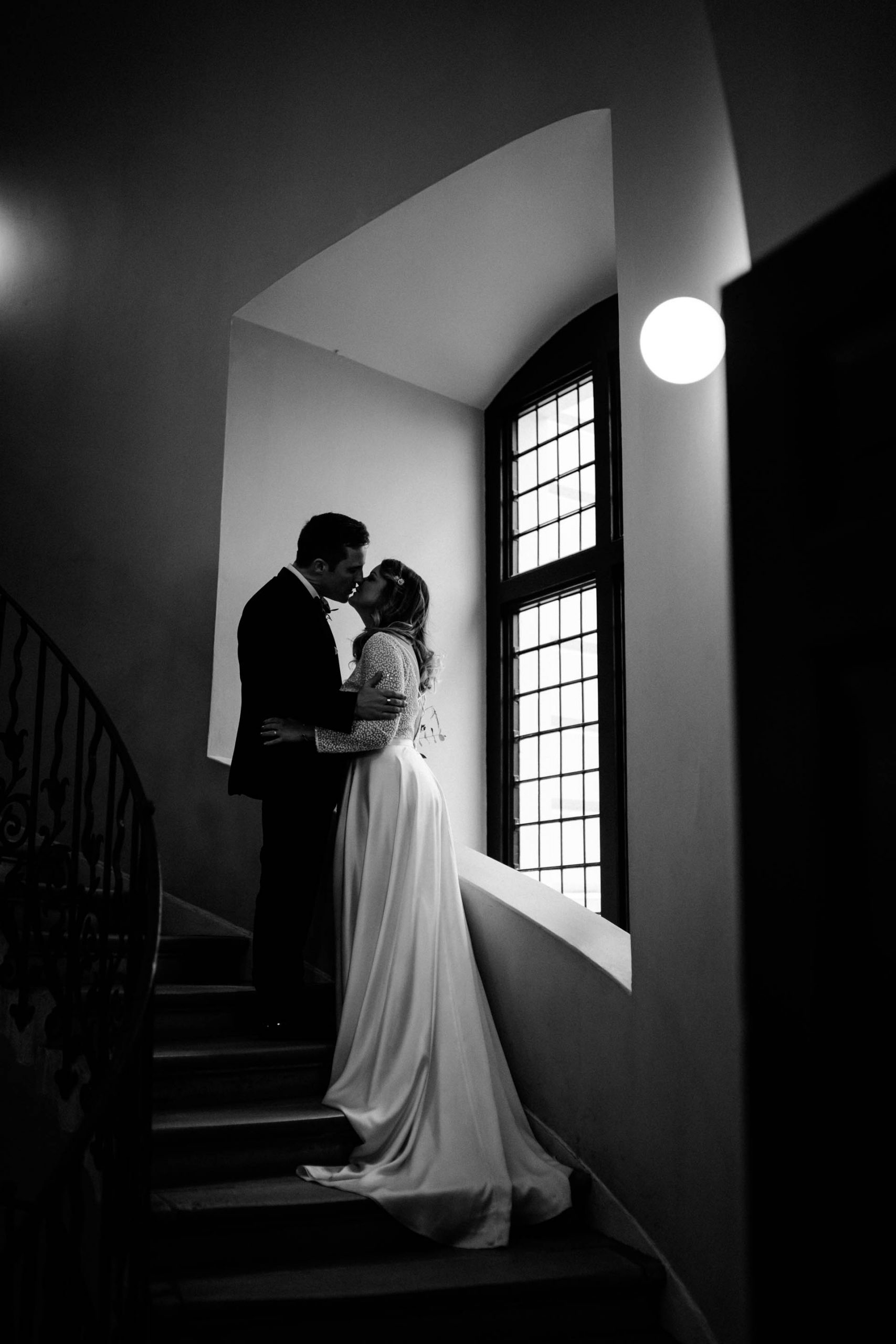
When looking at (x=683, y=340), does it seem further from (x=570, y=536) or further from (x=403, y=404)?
(x=403, y=404)

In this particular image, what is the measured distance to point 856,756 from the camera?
1.23 meters

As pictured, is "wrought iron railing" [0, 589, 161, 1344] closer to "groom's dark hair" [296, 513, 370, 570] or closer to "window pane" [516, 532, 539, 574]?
"groom's dark hair" [296, 513, 370, 570]

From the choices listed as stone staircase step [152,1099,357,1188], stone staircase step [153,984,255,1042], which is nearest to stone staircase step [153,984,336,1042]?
stone staircase step [153,984,255,1042]

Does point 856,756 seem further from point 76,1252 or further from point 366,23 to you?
point 366,23

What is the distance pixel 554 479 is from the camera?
5.77 meters

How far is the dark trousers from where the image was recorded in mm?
4117

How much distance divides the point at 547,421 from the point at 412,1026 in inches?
129

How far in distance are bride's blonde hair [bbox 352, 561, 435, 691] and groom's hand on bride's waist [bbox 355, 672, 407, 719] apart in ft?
0.69

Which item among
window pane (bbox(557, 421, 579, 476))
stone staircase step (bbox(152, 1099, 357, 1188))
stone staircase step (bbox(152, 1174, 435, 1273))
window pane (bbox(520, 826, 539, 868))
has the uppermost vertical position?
window pane (bbox(557, 421, 579, 476))

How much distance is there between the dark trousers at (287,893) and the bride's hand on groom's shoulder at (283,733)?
197 millimetres

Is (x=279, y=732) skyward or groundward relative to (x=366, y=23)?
groundward

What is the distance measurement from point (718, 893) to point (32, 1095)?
2476 millimetres

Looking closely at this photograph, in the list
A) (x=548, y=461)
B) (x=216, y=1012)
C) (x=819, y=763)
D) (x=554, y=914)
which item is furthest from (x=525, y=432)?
(x=819, y=763)

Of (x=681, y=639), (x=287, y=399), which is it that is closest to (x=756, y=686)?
(x=681, y=639)
